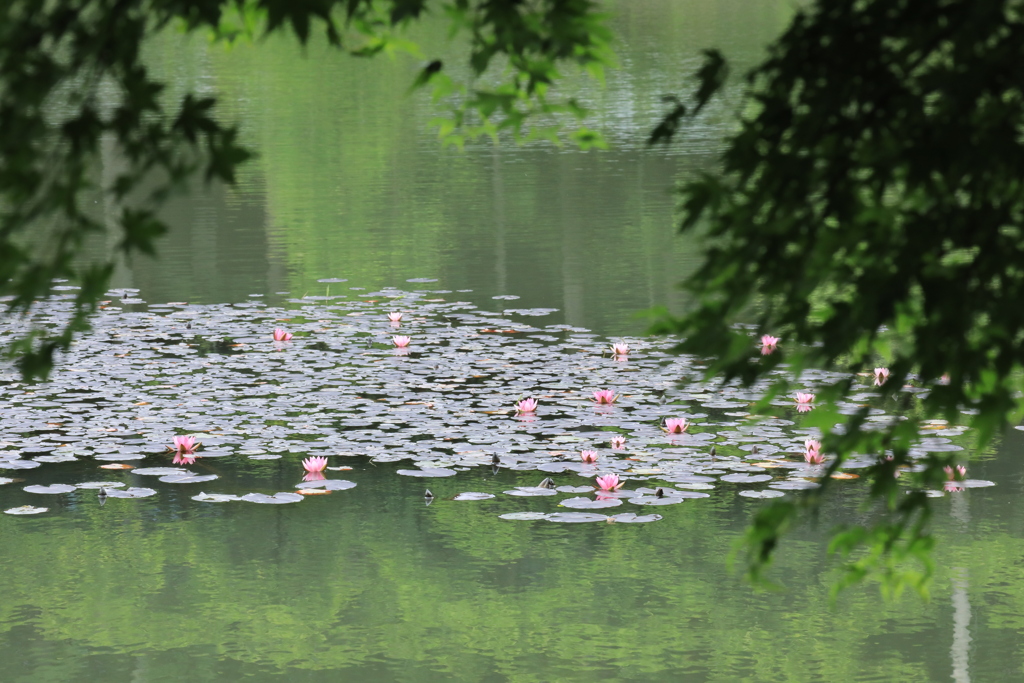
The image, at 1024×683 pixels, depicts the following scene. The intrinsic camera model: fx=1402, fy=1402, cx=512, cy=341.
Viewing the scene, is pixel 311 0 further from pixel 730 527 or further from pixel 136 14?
pixel 730 527

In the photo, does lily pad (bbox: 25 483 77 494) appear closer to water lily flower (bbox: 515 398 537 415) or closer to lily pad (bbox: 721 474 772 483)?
water lily flower (bbox: 515 398 537 415)

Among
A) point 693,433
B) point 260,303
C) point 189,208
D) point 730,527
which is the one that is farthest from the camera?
point 189,208

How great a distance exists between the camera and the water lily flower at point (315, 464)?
5523mm

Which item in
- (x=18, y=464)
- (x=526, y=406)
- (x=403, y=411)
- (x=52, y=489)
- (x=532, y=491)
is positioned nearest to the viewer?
(x=532, y=491)

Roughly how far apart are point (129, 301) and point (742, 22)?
963 inches

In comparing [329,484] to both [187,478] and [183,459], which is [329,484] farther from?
[183,459]

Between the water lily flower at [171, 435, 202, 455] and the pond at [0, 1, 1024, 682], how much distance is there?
0.08ft

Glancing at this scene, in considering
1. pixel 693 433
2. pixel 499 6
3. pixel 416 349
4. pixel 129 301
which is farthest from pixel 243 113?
pixel 499 6

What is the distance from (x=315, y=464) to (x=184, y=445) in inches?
24.1

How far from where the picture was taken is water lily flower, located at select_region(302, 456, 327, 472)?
217 inches

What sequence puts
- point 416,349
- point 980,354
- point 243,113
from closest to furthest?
1. point 980,354
2. point 416,349
3. point 243,113

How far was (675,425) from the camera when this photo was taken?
6.03 m

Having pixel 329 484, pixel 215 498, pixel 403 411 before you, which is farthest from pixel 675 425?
pixel 215 498

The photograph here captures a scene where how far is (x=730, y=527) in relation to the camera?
16.5 feet
